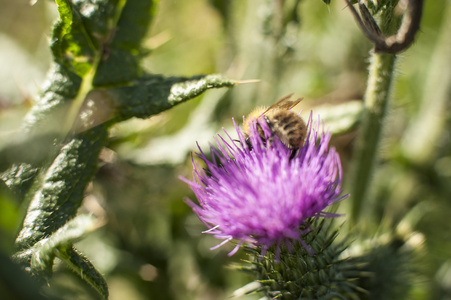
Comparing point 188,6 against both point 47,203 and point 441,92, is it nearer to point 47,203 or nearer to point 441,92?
point 441,92

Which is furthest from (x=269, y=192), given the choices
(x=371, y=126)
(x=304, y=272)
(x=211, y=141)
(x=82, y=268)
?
(x=211, y=141)

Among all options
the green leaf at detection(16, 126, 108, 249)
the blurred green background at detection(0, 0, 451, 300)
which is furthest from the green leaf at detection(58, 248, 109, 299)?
the blurred green background at detection(0, 0, 451, 300)

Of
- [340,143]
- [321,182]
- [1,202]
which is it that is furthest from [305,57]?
[1,202]

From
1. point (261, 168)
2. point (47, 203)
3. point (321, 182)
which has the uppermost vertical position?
point (47, 203)

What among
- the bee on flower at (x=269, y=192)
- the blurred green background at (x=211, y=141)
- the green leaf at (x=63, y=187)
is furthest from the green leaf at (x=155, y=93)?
the blurred green background at (x=211, y=141)

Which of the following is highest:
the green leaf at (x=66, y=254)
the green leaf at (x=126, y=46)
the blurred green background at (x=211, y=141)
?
the green leaf at (x=126, y=46)

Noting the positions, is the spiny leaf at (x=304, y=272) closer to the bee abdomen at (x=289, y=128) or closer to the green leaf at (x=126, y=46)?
the bee abdomen at (x=289, y=128)
